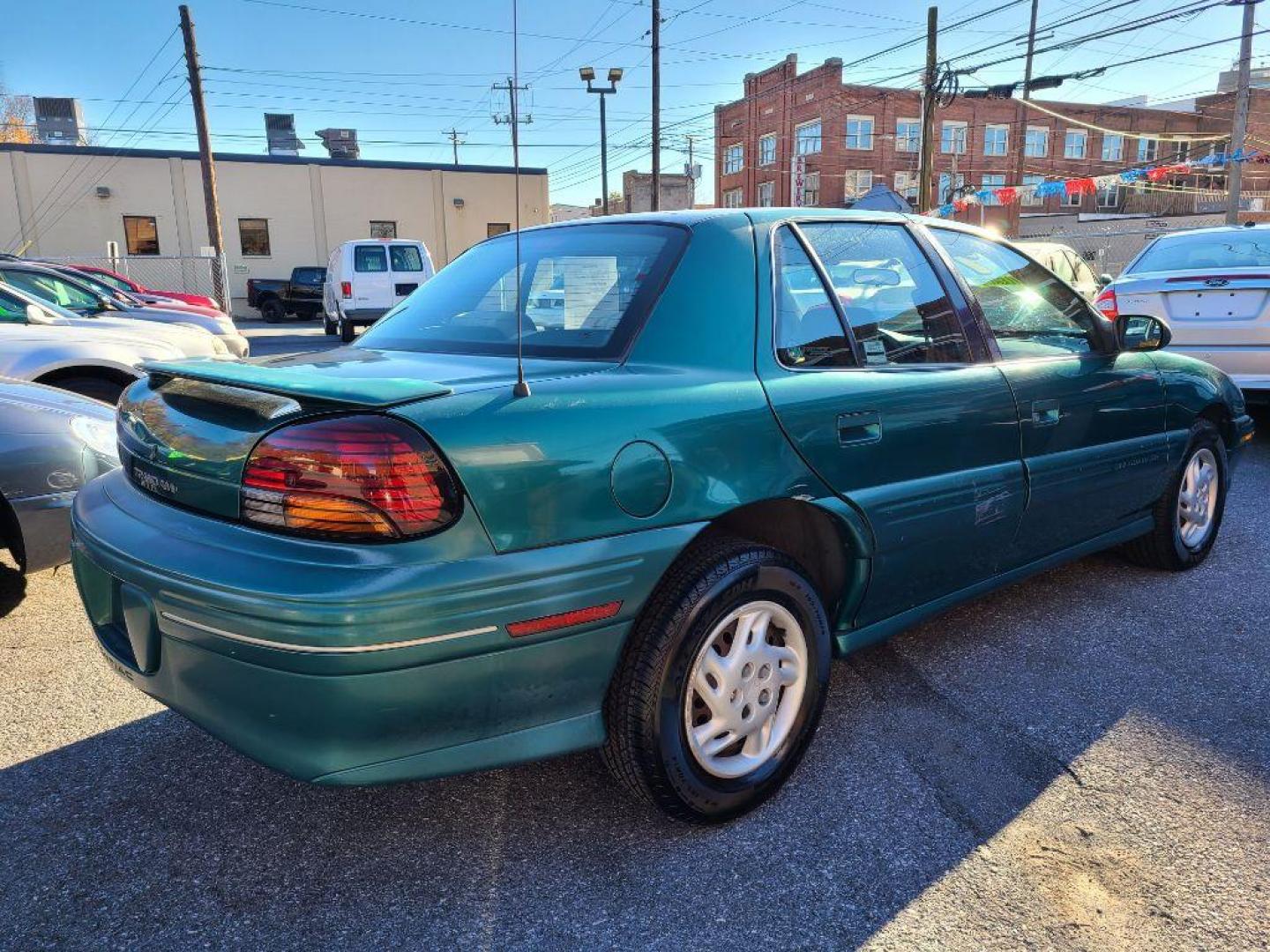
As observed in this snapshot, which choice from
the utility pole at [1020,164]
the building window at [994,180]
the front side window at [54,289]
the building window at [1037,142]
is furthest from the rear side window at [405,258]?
the building window at [1037,142]

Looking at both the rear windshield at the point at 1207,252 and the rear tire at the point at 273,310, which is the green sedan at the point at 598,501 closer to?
the rear windshield at the point at 1207,252

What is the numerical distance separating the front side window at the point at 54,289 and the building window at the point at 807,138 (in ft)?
126

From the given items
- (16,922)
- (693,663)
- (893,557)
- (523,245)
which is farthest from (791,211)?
(16,922)

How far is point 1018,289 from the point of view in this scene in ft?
10.7

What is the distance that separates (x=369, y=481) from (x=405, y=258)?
1764 cm

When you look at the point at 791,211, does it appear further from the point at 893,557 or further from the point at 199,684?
the point at 199,684

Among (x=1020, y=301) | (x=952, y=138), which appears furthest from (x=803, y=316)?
(x=952, y=138)

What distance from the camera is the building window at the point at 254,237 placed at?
30.3 metres

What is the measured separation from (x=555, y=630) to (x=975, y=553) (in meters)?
1.61

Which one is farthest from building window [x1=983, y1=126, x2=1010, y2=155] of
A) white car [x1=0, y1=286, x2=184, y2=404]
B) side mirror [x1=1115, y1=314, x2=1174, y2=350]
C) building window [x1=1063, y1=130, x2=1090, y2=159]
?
side mirror [x1=1115, y1=314, x2=1174, y2=350]

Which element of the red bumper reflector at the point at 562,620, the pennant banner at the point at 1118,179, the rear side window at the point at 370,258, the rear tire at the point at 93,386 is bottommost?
the red bumper reflector at the point at 562,620

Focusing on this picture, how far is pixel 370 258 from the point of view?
18.1 meters

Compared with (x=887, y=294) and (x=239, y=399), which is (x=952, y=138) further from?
(x=239, y=399)

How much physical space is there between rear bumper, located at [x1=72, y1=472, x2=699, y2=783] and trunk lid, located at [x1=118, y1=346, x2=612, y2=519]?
0.12m
